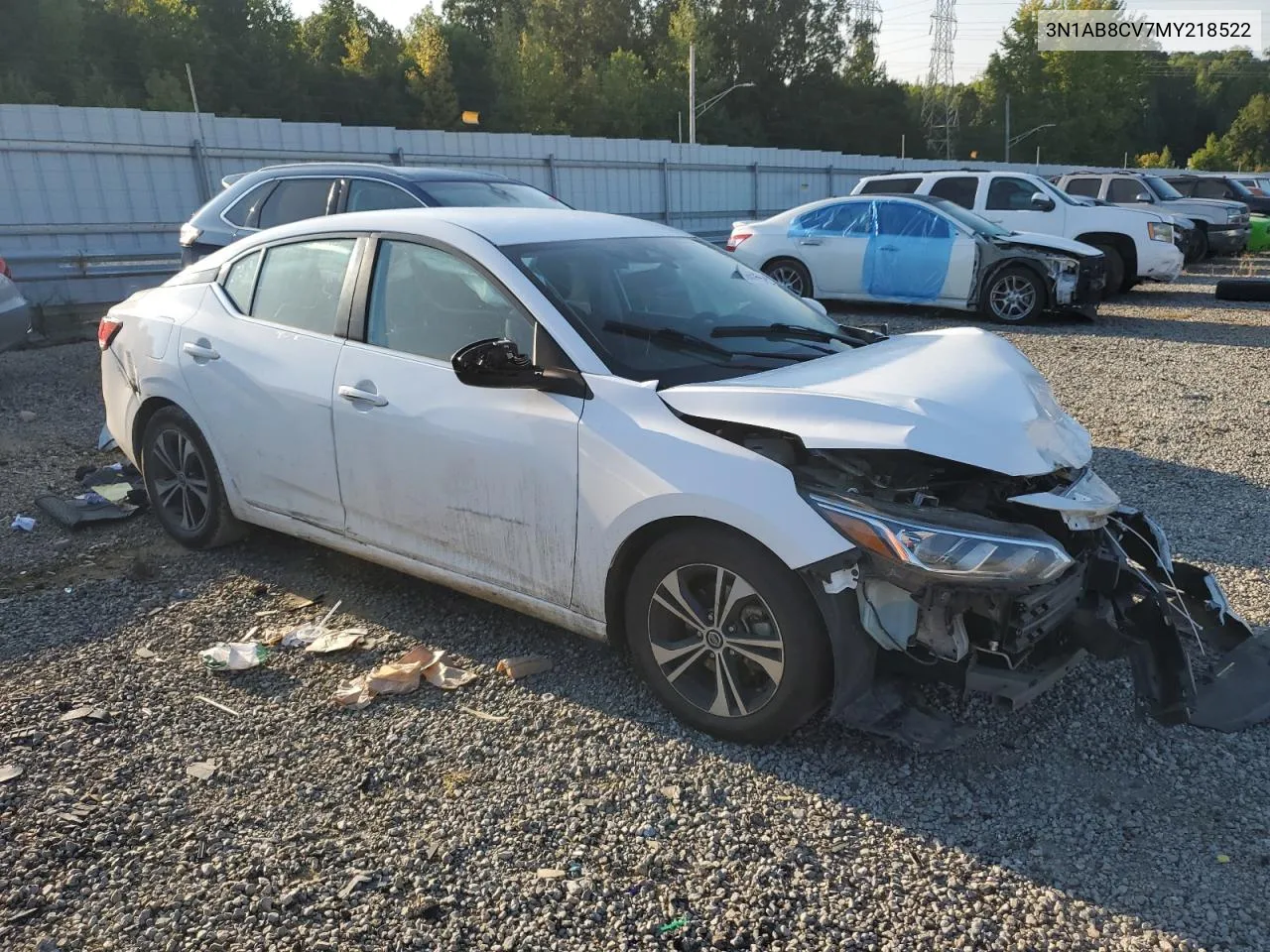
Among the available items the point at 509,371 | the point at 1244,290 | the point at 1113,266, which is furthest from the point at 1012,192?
the point at 509,371

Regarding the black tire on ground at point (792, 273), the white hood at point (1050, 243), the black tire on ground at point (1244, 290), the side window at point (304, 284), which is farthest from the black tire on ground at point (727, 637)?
the black tire on ground at point (1244, 290)

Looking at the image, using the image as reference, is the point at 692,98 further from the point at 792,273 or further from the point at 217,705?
the point at 217,705

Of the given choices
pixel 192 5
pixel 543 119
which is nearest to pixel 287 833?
pixel 543 119

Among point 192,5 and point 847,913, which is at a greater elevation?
point 192,5

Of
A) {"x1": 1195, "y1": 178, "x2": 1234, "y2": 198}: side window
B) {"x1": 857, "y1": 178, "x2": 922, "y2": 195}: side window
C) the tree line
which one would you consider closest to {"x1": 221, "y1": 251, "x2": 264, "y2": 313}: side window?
{"x1": 857, "y1": 178, "x2": 922, "y2": 195}: side window

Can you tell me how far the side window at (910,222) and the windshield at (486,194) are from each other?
5.38 meters

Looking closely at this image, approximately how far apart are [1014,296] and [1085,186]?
906cm

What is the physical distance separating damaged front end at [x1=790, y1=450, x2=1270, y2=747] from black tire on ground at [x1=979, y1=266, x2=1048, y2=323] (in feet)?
30.1

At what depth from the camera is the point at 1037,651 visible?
123 inches

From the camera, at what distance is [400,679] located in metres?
3.74

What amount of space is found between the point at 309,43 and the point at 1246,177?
56240 mm

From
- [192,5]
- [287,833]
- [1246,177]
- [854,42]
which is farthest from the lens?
[854,42]

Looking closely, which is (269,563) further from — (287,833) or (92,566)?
(287,833)

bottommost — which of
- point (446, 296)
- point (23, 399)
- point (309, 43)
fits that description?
point (23, 399)
